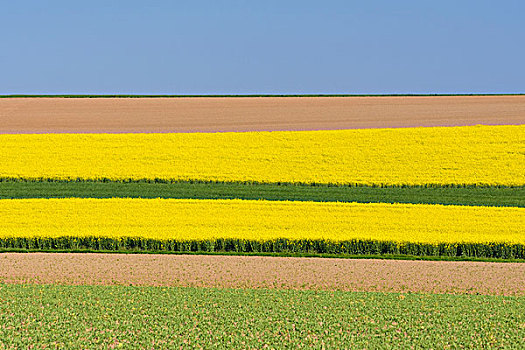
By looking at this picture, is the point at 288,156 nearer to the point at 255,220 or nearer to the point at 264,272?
the point at 255,220

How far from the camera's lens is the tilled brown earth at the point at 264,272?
1371 centimetres

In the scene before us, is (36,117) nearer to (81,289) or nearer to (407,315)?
(81,289)

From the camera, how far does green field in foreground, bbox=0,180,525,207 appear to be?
24406 millimetres

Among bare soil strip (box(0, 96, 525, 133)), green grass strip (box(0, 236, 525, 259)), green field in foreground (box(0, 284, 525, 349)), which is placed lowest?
green grass strip (box(0, 236, 525, 259))

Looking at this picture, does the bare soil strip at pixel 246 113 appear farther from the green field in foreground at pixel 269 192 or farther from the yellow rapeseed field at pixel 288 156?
the green field in foreground at pixel 269 192

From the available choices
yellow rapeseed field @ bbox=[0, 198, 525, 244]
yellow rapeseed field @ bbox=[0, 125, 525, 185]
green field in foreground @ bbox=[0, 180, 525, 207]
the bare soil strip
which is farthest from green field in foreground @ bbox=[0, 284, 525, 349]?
the bare soil strip

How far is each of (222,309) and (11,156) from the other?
23745mm

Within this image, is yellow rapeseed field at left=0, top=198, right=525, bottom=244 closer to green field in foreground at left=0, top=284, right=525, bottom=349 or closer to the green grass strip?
the green grass strip

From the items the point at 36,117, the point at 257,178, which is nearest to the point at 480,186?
the point at 257,178

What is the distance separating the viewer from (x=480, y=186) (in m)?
26.8

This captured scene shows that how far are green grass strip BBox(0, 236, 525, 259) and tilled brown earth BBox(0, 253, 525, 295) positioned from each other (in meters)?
0.76

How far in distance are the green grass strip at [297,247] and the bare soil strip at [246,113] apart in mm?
22687

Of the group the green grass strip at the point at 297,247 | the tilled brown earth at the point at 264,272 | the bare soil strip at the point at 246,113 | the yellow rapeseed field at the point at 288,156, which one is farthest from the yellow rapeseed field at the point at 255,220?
the bare soil strip at the point at 246,113

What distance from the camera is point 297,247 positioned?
17453mm
